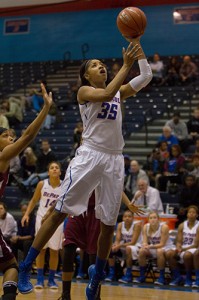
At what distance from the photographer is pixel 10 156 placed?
19.0 ft

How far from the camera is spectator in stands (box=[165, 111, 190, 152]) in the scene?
1526cm

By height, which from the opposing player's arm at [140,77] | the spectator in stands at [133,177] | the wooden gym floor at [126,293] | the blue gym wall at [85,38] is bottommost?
the wooden gym floor at [126,293]

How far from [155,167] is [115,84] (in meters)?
8.30

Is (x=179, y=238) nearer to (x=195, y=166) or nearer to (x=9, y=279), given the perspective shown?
(x=195, y=166)

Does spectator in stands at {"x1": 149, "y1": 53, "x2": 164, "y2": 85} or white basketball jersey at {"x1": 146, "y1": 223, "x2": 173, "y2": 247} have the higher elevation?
spectator in stands at {"x1": 149, "y1": 53, "x2": 164, "y2": 85}

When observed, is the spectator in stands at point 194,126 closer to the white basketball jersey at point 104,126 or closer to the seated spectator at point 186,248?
the seated spectator at point 186,248

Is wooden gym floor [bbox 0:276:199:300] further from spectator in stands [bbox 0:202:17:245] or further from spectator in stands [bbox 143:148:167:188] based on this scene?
spectator in stands [bbox 143:148:167:188]

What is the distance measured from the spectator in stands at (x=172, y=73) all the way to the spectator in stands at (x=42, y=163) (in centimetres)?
473

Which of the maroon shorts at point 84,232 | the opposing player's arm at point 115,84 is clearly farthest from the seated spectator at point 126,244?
the opposing player's arm at point 115,84

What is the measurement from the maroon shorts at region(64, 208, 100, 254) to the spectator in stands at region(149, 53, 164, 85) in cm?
1087

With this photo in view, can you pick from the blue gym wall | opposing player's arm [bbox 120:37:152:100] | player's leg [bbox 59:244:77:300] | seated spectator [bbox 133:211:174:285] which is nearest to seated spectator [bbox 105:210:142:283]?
seated spectator [bbox 133:211:174:285]

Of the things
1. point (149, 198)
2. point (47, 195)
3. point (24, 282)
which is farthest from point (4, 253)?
point (149, 198)

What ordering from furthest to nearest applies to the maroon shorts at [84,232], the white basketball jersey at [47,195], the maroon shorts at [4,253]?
the white basketball jersey at [47,195] → the maroon shorts at [84,232] → the maroon shorts at [4,253]

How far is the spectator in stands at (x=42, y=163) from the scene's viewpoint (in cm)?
1491
